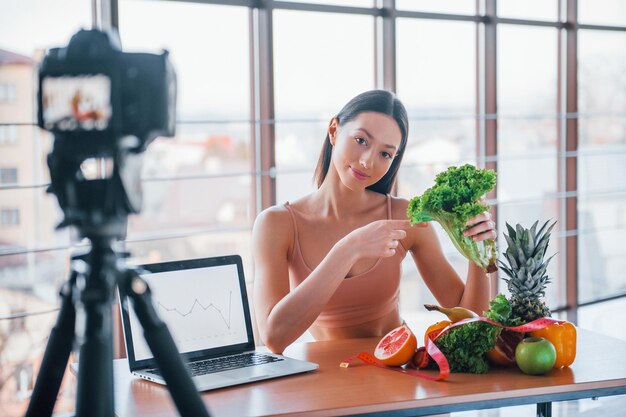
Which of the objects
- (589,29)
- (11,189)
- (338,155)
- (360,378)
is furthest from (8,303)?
(589,29)

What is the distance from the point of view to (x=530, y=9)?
20.2 feet

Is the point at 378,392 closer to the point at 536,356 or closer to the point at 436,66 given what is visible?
the point at 536,356

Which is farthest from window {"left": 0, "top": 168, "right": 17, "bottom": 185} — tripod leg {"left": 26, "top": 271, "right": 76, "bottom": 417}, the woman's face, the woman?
tripod leg {"left": 26, "top": 271, "right": 76, "bottom": 417}

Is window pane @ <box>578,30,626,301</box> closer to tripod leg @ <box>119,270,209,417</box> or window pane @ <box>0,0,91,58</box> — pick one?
window pane @ <box>0,0,91,58</box>

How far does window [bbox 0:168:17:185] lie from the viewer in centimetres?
406

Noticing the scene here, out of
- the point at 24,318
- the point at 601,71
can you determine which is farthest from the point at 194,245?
the point at 601,71

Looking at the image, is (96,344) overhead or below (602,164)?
below

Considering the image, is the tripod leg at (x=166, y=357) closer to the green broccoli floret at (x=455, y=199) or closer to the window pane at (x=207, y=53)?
the green broccoli floret at (x=455, y=199)

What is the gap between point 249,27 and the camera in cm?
474

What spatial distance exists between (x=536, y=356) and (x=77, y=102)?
1.20 metres

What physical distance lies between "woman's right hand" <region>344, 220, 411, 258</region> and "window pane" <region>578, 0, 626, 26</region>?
4877 millimetres

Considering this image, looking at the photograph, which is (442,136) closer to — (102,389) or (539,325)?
(539,325)

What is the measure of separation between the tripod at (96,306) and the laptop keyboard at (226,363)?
2.42 ft

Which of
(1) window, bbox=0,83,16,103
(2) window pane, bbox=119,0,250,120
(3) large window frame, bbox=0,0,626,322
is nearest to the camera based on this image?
(1) window, bbox=0,83,16,103
